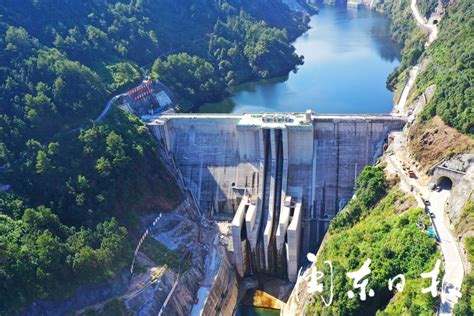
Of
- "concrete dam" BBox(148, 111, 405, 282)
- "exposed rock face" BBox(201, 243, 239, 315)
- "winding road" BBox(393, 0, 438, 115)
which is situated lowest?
"exposed rock face" BBox(201, 243, 239, 315)

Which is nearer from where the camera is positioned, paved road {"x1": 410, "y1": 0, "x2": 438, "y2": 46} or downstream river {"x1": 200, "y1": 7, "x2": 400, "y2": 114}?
downstream river {"x1": 200, "y1": 7, "x2": 400, "y2": 114}

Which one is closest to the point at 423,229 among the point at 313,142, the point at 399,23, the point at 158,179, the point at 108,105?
the point at 313,142

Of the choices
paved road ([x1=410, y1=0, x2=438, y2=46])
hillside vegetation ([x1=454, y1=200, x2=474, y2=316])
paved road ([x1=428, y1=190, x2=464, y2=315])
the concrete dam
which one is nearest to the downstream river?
paved road ([x1=410, y1=0, x2=438, y2=46])

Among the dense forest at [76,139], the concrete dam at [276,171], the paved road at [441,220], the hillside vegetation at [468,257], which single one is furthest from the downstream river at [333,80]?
the hillside vegetation at [468,257]

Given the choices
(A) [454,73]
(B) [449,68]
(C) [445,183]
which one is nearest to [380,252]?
(C) [445,183]

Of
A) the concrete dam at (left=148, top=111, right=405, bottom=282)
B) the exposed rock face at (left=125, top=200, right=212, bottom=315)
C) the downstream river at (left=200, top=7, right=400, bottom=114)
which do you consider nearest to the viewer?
the exposed rock face at (left=125, top=200, right=212, bottom=315)

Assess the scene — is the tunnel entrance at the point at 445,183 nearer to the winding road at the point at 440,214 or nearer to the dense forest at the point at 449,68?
the winding road at the point at 440,214

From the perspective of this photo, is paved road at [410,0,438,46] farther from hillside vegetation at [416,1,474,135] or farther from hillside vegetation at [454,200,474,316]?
hillside vegetation at [454,200,474,316]
